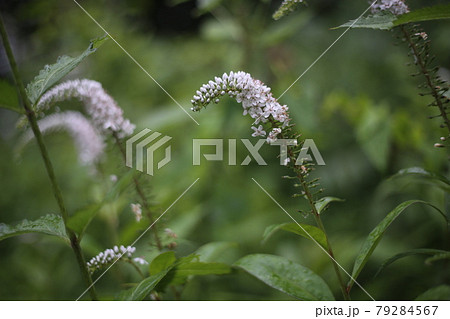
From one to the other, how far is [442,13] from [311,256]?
122cm

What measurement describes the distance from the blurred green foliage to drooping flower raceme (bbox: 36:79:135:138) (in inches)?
2.3

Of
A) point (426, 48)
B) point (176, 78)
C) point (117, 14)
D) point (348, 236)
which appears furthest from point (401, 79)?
point (117, 14)

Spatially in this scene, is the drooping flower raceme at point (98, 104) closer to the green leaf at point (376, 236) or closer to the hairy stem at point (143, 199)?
the hairy stem at point (143, 199)

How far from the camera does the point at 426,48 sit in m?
0.87

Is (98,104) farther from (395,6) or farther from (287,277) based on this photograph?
(395,6)

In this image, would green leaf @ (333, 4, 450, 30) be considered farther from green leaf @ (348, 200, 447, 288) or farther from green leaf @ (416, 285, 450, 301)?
green leaf @ (416, 285, 450, 301)

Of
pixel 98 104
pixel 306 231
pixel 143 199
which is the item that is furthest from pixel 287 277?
pixel 98 104

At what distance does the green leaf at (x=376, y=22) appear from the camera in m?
0.77

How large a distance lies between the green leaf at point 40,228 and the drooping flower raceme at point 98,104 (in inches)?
11.0

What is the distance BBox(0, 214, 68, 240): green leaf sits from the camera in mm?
828

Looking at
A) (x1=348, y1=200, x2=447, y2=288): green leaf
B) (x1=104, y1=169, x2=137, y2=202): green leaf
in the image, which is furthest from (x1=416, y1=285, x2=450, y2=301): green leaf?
(x1=104, y1=169, x2=137, y2=202): green leaf

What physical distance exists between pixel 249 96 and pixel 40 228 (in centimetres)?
51

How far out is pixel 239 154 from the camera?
2.24 m

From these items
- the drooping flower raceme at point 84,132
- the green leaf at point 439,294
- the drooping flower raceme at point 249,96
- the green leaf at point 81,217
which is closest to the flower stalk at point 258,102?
the drooping flower raceme at point 249,96
